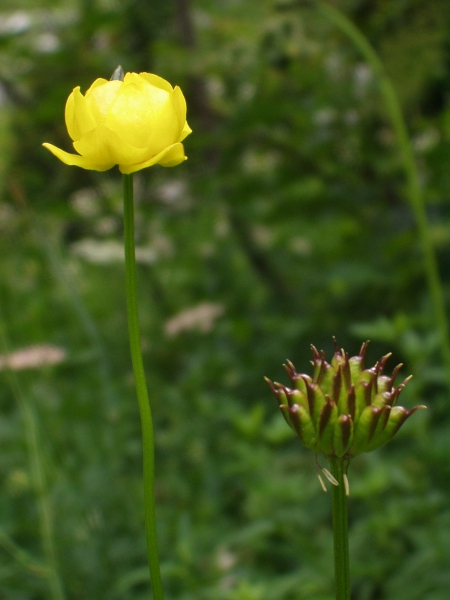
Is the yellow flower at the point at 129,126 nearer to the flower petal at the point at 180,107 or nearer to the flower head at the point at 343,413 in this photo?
the flower petal at the point at 180,107

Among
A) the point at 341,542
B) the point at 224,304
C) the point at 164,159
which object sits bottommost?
the point at 341,542

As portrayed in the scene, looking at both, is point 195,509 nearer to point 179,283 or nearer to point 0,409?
point 0,409

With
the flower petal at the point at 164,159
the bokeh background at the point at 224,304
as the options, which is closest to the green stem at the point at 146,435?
the flower petal at the point at 164,159

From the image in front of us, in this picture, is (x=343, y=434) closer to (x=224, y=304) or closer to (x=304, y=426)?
(x=304, y=426)

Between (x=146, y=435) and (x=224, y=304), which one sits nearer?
(x=146, y=435)

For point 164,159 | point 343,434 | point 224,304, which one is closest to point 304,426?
point 343,434

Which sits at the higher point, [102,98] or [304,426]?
[102,98]

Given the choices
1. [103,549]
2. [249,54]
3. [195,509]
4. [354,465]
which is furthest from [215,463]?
[249,54]
